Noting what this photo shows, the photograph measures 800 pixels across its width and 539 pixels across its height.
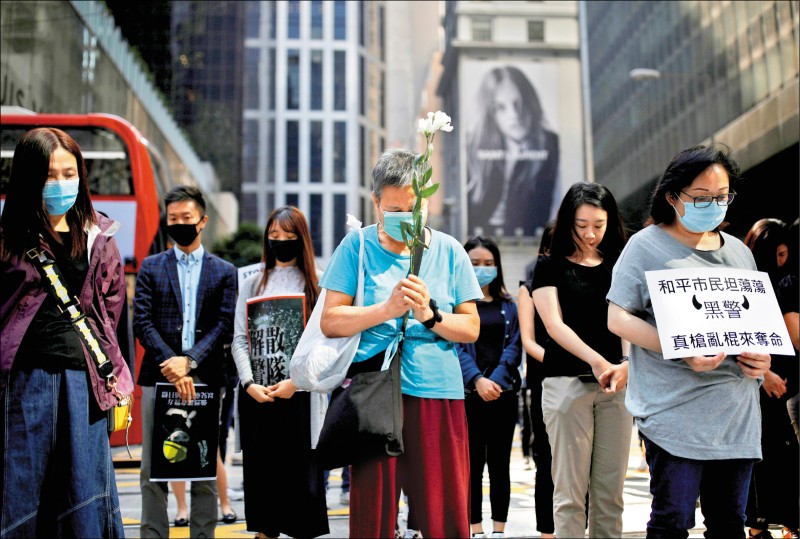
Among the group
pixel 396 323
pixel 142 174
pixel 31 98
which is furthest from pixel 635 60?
pixel 396 323

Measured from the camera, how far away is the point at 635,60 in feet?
114

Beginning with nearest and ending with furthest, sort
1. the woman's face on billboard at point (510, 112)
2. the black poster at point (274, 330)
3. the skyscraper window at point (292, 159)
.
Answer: the black poster at point (274, 330) < the woman's face on billboard at point (510, 112) < the skyscraper window at point (292, 159)

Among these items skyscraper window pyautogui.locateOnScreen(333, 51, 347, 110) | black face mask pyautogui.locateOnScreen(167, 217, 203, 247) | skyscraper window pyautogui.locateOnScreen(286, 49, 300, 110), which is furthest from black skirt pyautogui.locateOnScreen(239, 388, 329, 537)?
skyscraper window pyautogui.locateOnScreen(286, 49, 300, 110)

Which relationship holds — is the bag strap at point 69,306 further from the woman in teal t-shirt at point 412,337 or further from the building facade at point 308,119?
the building facade at point 308,119

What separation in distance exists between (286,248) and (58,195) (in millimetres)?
1677

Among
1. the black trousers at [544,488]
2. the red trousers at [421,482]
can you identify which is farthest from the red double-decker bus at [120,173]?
the red trousers at [421,482]

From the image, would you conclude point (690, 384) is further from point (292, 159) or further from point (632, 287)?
point (292, 159)

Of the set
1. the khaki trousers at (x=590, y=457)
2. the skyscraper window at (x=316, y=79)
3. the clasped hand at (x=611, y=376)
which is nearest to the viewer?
the clasped hand at (x=611, y=376)

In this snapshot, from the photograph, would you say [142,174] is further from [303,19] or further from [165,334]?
[303,19]

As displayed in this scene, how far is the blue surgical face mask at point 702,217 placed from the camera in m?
2.90

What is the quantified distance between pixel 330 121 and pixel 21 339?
56433 mm

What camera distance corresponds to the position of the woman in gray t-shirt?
279 cm

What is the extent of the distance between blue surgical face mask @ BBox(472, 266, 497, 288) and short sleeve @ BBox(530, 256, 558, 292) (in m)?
1.08

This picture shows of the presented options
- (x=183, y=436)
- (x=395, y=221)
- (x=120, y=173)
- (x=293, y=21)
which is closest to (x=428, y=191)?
(x=395, y=221)
